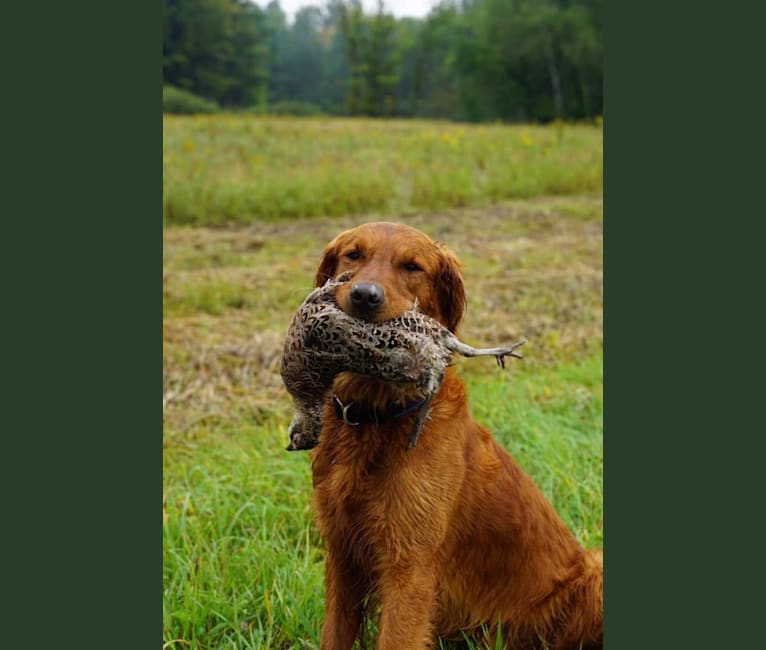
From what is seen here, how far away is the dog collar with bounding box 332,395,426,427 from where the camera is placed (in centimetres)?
273

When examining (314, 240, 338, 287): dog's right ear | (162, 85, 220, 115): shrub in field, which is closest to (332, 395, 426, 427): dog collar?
(314, 240, 338, 287): dog's right ear

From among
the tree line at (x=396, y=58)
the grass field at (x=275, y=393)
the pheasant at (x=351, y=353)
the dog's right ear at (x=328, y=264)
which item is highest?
the tree line at (x=396, y=58)

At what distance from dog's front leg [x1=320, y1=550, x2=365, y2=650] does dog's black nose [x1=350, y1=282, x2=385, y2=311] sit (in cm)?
104

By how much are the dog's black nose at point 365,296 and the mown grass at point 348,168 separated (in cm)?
1050

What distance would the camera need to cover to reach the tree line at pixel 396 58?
111ft

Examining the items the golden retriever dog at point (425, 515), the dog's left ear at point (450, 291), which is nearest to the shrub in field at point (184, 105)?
the dog's left ear at point (450, 291)

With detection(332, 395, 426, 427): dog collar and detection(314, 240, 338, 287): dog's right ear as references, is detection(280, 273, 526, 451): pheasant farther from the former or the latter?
detection(314, 240, 338, 287): dog's right ear

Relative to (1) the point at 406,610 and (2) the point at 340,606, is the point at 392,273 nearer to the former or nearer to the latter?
(1) the point at 406,610

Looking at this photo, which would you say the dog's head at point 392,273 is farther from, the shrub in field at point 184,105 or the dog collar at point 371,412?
the shrub in field at point 184,105

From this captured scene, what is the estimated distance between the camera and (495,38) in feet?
139

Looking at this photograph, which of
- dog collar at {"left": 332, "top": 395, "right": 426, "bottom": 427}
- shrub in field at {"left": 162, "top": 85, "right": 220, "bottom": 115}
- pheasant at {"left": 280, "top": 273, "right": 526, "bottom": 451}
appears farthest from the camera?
shrub in field at {"left": 162, "top": 85, "right": 220, "bottom": 115}

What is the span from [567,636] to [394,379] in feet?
4.77

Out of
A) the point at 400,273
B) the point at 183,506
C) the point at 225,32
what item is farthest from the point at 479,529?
the point at 225,32

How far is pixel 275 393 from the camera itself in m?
6.06
